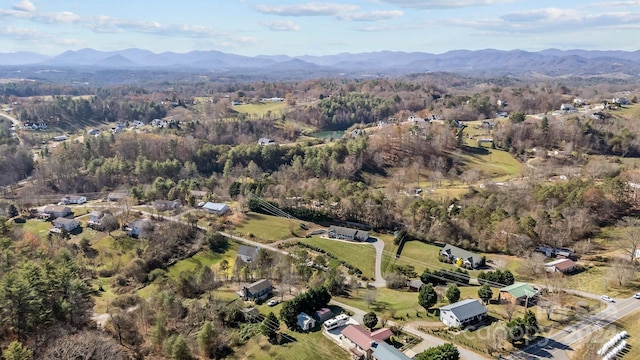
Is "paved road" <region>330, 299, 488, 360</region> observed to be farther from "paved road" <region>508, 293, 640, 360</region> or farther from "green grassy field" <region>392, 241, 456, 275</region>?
"green grassy field" <region>392, 241, 456, 275</region>

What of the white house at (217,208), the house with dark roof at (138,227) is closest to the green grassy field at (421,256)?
the white house at (217,208)

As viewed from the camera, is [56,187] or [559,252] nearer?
[559,252]

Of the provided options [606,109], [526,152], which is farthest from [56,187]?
[606,109]

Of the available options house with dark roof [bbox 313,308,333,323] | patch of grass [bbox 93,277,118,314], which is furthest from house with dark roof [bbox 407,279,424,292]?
patch of grass [bbox 93,277,118,314]

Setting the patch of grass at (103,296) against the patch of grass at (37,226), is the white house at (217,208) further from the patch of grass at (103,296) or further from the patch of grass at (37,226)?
the patch of grass at (37,226)

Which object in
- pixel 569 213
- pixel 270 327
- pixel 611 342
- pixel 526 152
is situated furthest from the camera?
pixel 526 152

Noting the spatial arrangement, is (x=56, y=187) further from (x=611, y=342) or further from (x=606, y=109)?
(x=606, y=109)

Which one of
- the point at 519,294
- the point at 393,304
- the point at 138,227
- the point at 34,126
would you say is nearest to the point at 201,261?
the point at 138,227
